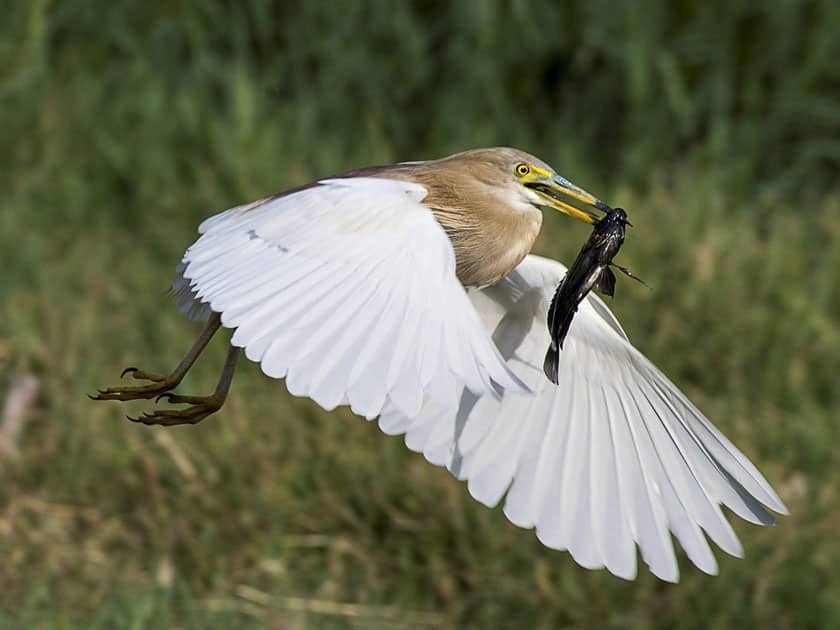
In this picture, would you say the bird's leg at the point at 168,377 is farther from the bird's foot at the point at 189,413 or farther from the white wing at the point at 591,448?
the white wing at the point at 591,448

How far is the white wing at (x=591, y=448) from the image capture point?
12.0 ft

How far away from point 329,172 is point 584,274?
289 cm

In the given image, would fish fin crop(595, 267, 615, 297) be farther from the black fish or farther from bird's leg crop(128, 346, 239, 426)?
bird's leg crop(128, 346, 239, 426)

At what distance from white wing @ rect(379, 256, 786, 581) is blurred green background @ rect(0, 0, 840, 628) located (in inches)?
28.0

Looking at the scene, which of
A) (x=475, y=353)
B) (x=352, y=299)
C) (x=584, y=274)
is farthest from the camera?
(x=584, y=274)

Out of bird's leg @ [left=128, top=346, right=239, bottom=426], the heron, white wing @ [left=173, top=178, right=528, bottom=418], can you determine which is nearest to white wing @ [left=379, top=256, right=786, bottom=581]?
the heron

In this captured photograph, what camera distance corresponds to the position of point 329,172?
20.7 feet

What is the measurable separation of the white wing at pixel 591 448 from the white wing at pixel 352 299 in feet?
2.25

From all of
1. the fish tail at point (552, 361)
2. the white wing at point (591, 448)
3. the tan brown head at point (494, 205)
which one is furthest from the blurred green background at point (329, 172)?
the tan brown head at point (494, 205)

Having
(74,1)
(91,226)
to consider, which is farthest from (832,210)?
(74,1)

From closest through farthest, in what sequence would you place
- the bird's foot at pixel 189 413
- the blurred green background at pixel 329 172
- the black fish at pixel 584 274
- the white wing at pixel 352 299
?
the white wing at pixel 352 299, the black fish at pixel 584 274, the bird's foot at pixel 189 413, the blurred green background at pixel 329 172

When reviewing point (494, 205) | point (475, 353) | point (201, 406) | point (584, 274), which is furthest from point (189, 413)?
point (475, 353)

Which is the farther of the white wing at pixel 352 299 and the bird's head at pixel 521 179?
the bird's head at pixel 521 179

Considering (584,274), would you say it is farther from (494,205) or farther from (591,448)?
(591,448)
